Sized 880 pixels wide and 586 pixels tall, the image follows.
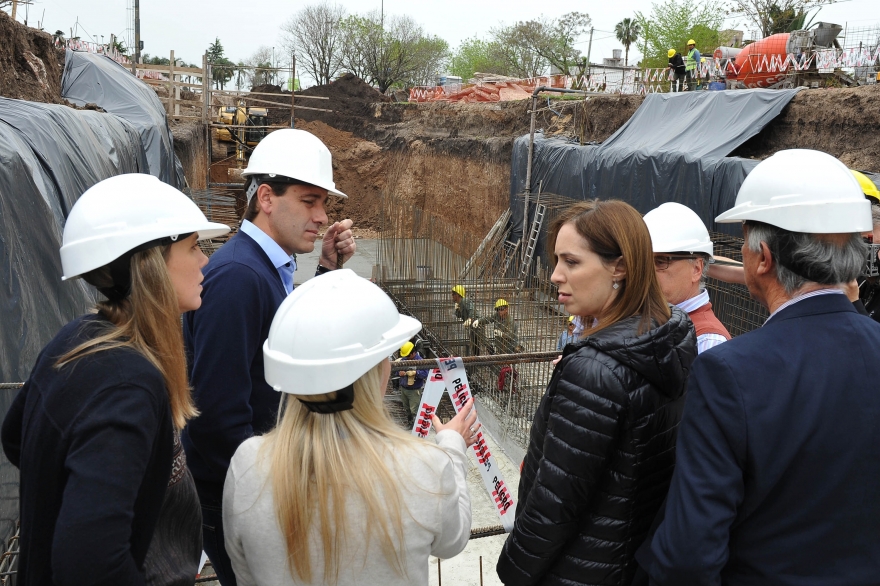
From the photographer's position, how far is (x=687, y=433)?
1.43m

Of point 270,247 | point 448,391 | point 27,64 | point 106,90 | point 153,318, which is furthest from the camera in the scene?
point 106,90

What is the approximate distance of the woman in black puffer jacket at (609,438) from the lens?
5.31ft

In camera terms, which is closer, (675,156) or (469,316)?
(469,316)

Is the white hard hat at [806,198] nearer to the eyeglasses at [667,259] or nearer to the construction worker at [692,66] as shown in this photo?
the eyeglasses at [667,259]

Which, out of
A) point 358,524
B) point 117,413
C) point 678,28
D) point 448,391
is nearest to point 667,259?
point 448,391

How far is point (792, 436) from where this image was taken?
1.36 m

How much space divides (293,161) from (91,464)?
1433 millimetres

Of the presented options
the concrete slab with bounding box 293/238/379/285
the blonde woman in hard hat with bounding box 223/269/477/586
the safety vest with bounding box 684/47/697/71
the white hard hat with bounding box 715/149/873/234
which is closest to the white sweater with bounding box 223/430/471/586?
the blonde woman in hard hat with bounding box 223/269/477/586

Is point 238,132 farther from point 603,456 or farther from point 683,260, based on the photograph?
point 603,456

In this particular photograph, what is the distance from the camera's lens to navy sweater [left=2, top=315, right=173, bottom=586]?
1.18 metres

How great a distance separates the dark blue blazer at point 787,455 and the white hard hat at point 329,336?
689 mm

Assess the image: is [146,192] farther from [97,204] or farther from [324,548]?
[324,548]

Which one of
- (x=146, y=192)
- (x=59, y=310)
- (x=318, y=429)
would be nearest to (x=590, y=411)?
(x=318, y=429)

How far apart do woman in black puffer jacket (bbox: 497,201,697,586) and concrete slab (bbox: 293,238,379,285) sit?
13199 mm
